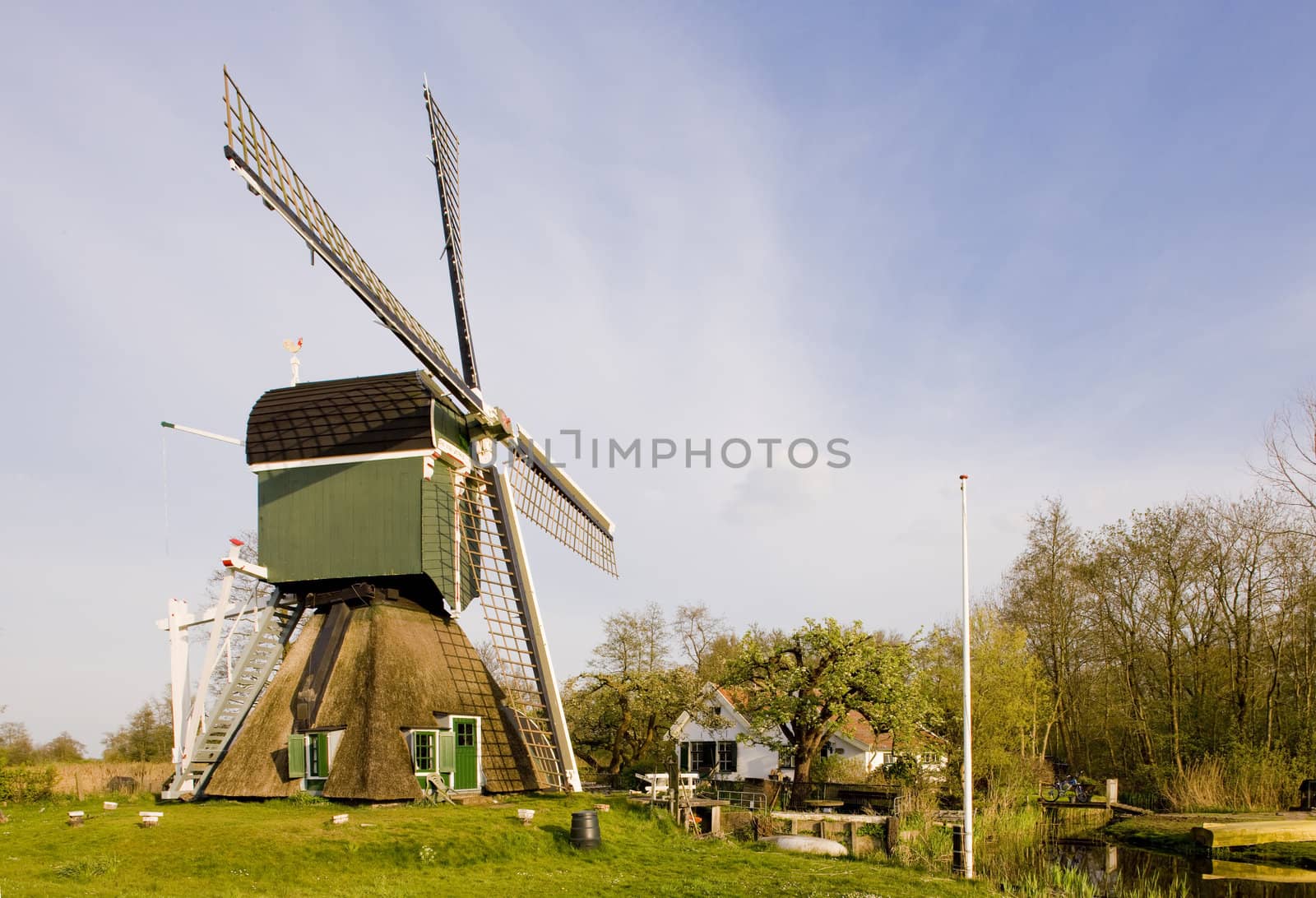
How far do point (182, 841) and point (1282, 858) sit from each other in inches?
815

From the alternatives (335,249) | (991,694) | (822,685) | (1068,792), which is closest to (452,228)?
(335,249)

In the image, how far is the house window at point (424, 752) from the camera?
52.9 feet

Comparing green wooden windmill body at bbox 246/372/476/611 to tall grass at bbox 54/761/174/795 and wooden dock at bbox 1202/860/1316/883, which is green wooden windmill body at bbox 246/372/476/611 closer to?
tall grass at bbox 54/761/174/795

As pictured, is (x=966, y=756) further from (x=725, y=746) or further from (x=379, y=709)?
(x=725, y=746)

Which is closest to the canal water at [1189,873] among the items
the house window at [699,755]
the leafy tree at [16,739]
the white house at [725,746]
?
the white house at [725,746]

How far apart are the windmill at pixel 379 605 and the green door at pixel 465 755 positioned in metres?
0.03

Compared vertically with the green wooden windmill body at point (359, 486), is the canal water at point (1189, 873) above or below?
below

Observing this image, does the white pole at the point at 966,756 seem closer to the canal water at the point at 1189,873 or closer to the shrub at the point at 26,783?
the canal water at the point at 1189,873

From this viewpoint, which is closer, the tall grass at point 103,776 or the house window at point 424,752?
the house window at point 424,752

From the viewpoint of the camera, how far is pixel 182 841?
41.2ft

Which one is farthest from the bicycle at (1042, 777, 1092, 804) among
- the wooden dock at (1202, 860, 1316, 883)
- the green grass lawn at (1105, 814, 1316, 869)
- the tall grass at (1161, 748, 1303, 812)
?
the wooden dock at (1202, 860, 1316, 883)

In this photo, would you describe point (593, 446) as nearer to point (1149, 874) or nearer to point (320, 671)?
point (320, 671)

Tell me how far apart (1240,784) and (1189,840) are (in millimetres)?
7030

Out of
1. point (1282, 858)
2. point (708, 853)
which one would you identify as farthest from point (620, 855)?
point (1282, 858)
